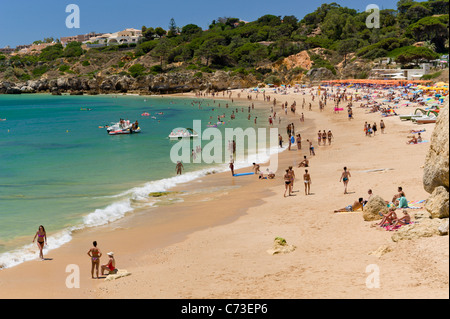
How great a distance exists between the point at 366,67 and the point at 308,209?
7847 centimetres

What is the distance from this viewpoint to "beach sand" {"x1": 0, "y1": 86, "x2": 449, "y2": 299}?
844 centimetres

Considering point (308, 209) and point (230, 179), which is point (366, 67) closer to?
point (230, 179)

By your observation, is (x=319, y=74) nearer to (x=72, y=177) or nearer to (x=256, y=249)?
(x=72, y=177)

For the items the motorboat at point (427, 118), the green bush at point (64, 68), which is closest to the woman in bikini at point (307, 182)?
the motorboat at point (427, 118)

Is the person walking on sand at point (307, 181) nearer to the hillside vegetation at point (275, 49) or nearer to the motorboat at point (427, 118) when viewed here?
the motorboat at point (427, 118)

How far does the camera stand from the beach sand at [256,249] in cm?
844

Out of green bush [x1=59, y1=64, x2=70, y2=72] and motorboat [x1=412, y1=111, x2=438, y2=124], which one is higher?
green bush [x1=59, y1=64, x2=70, y2=72]

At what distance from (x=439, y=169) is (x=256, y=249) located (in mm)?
4830

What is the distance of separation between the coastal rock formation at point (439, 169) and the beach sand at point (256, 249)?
105 centimetres

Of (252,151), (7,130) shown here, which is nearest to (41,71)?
(7,130)

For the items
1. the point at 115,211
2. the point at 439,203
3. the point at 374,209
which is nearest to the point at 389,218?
the point at 374,209

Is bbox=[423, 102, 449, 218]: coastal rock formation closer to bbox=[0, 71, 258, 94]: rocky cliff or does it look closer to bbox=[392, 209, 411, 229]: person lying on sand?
bbox=[392, 209, 411, 229]: person lying on sand

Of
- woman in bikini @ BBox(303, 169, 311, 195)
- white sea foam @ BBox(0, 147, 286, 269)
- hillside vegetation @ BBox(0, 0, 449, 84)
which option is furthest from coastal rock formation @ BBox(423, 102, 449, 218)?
hillside vegetation @ BBox(0, 0, 449, 84)

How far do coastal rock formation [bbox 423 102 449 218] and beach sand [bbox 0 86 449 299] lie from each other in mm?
1051
